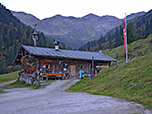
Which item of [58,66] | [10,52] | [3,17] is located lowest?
[58,66]

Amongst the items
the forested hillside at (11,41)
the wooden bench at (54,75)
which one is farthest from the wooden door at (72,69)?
the forested hillside at (11,41)

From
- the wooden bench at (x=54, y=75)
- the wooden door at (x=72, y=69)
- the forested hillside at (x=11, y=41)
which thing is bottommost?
the wooden bench at (x=54, y=75)

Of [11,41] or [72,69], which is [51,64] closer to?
[72,69]

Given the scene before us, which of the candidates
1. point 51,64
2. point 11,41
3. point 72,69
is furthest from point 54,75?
point 11,41

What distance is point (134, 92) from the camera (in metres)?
9.80

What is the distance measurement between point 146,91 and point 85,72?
797 inches

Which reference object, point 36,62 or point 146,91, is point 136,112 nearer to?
point 146,91

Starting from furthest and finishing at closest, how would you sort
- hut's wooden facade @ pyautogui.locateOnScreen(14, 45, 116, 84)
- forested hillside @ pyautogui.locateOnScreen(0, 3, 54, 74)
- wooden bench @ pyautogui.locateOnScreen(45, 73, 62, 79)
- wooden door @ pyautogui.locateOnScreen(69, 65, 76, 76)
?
forested hillside @ pyautogui.locateOnScreen(0, 3, 54, 74), wooden door @ pyautogui.locateOnScreen(69, 65, 76, 76), wooden bench @ pyautogui.locateOnScreen(45, 73, 62, 79), hut's wooden facade @ pyautogui.locateOnScreen(14, 45, 116, 84)

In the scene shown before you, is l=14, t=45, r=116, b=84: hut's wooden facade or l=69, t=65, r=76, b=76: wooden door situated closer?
l=14, t=45, r=116, b=84: hut's wooden facade

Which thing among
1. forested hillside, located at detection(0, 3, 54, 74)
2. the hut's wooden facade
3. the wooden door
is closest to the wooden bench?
the hut's wooden facade

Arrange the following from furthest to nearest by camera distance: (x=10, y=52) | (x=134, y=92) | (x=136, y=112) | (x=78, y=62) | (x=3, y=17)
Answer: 1. (x=3, y=17)
2. (x=10, y=52)
3. (x=78, y=62)
4. (x=134, y=92)
5. (x=136, y=112)

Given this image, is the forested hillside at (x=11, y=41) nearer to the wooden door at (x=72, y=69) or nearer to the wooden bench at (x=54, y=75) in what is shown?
the wooden door at (x=72, y=69)

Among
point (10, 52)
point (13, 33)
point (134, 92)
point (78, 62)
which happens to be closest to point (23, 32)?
point (13, 33)

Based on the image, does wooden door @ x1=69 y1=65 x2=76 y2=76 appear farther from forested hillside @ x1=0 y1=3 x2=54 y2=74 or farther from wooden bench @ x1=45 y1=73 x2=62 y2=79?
forested hillside @ x1=0 y1=3 x2=54 y2=74
